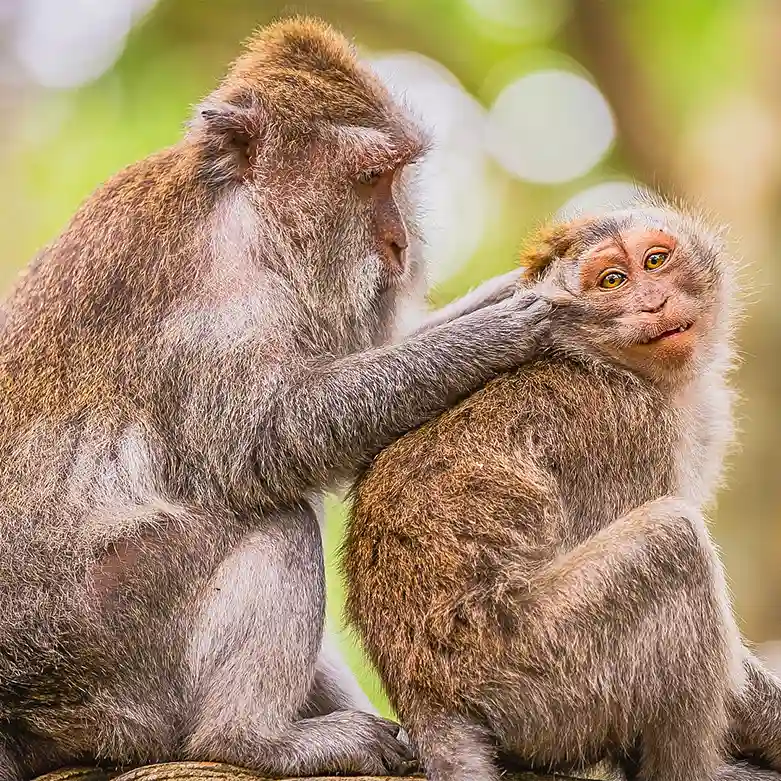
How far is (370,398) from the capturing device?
5.97m

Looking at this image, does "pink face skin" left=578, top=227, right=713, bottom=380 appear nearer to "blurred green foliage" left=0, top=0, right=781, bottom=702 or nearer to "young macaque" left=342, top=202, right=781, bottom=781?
"young macaque" left=342, top=202, right=781, bottom=781

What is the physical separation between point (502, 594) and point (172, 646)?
5.78ft

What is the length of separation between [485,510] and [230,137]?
104 inches

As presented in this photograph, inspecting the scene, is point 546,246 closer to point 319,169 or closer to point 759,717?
point 319,169

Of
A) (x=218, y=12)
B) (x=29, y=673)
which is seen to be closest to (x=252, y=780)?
(x=29, y=673)

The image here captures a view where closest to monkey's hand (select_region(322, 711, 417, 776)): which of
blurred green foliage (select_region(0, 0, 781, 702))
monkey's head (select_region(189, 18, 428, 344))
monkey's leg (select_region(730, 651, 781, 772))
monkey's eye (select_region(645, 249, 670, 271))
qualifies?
monkey's leg (select_region(730, 651, 781, 772))

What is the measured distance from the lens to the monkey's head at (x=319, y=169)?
6.30 m

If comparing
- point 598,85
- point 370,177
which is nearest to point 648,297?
point 370,177

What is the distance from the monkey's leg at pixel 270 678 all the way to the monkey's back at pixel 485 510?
0.33 metres

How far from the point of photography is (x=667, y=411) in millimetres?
5516

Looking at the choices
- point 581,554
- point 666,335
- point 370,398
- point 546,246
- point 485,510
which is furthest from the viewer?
point 546,246

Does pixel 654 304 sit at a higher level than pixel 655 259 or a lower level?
lower

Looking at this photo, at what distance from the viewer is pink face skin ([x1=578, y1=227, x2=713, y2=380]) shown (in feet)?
18.2

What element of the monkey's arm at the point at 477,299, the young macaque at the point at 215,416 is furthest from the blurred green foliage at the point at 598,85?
the young macaque at the point at 215,416
